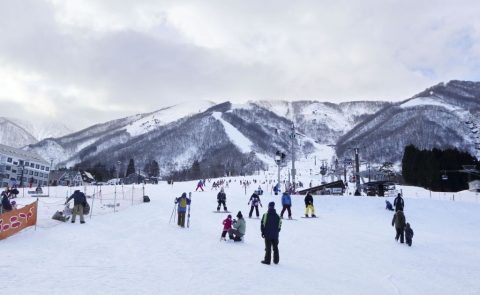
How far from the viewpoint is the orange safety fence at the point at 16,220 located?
47.1 feet

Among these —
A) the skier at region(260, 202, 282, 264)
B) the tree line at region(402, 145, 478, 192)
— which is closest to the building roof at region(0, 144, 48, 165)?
the tree line at region(402, 145, 478, 192)

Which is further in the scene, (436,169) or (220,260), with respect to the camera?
(436,169)

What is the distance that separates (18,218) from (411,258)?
13271 millimetres

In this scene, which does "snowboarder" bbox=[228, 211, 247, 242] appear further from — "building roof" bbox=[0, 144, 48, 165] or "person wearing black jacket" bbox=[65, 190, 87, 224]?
"building roof" bbox=[0, 144, 48, 165]

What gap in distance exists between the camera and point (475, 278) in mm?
11711

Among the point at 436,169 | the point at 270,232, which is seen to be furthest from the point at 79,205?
the point at 436,169

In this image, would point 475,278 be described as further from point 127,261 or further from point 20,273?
point 20,273

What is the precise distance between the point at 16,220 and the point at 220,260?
7654mm

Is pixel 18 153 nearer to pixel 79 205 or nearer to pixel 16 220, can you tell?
pixel 79 205

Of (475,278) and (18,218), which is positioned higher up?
(18,218)

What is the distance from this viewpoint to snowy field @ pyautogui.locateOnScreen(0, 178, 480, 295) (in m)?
9.34

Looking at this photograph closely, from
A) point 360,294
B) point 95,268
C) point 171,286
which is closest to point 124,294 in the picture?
point 171,286

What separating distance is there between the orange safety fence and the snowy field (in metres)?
0.34

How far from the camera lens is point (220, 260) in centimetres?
1252
